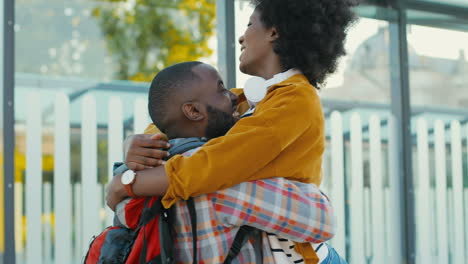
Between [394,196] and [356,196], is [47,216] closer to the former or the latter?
[356,196]

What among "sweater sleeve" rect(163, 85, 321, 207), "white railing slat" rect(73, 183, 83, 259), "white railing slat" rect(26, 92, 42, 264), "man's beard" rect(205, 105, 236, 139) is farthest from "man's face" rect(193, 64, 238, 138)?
"white railing slat" rect(73, 183, 83, 259)

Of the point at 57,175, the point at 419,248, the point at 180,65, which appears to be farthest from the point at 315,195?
the point at 419,248

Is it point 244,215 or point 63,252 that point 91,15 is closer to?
point 63,252

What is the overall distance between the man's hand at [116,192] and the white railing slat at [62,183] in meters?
2.23

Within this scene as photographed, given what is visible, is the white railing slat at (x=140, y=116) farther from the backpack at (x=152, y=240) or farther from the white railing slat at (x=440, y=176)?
the backpack at (x=152, y=240)

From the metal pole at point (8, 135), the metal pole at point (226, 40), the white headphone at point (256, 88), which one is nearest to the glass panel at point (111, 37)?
the metal pole at point (226, 40)

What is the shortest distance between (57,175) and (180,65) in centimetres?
229

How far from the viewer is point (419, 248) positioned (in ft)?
15.6

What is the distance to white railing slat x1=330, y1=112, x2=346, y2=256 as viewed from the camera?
4496 mm

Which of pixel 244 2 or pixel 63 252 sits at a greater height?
pixel 244 2

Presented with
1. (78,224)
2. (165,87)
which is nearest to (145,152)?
(165,87)

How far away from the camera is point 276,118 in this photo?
1806 millimetres

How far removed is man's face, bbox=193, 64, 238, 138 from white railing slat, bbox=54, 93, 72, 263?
2270 mm

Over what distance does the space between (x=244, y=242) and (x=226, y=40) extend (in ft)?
6.45
